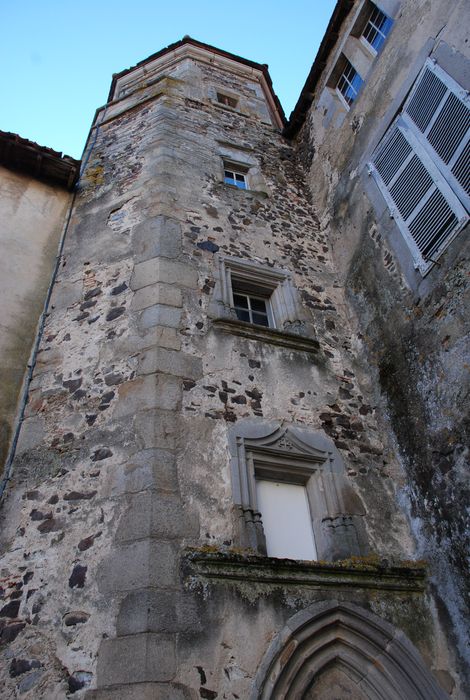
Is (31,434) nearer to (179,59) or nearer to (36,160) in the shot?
(36,160)

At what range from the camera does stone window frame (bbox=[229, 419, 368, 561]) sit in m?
4.56

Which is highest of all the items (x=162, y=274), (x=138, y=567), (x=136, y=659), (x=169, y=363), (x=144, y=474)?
(x=162, y=274)

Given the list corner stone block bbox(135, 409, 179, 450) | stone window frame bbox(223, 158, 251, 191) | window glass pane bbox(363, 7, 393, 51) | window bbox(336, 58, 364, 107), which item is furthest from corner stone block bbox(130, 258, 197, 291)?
window glass pane bbox(363, 7, 393, 51)

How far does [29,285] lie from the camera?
6.52 meters

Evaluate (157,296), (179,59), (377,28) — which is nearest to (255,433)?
(157,296)

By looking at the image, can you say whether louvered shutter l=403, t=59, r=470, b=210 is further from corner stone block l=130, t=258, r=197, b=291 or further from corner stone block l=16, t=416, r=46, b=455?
corner stone block l=16, t=416, r=46, b=455

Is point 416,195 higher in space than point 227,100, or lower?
lower

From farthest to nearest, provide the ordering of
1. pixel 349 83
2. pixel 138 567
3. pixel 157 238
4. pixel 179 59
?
pixel 179 59 → pixel 349 83 → pixel 157 238 → pixel 138 567

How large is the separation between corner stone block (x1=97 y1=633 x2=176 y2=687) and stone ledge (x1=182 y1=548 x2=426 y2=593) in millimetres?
509

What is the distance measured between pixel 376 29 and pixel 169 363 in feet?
22.1

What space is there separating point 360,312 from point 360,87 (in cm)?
406

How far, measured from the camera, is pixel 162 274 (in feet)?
19.7

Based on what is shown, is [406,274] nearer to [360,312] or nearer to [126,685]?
[360,312]

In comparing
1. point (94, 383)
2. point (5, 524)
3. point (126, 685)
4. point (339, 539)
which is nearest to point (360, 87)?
point (94, 383)
